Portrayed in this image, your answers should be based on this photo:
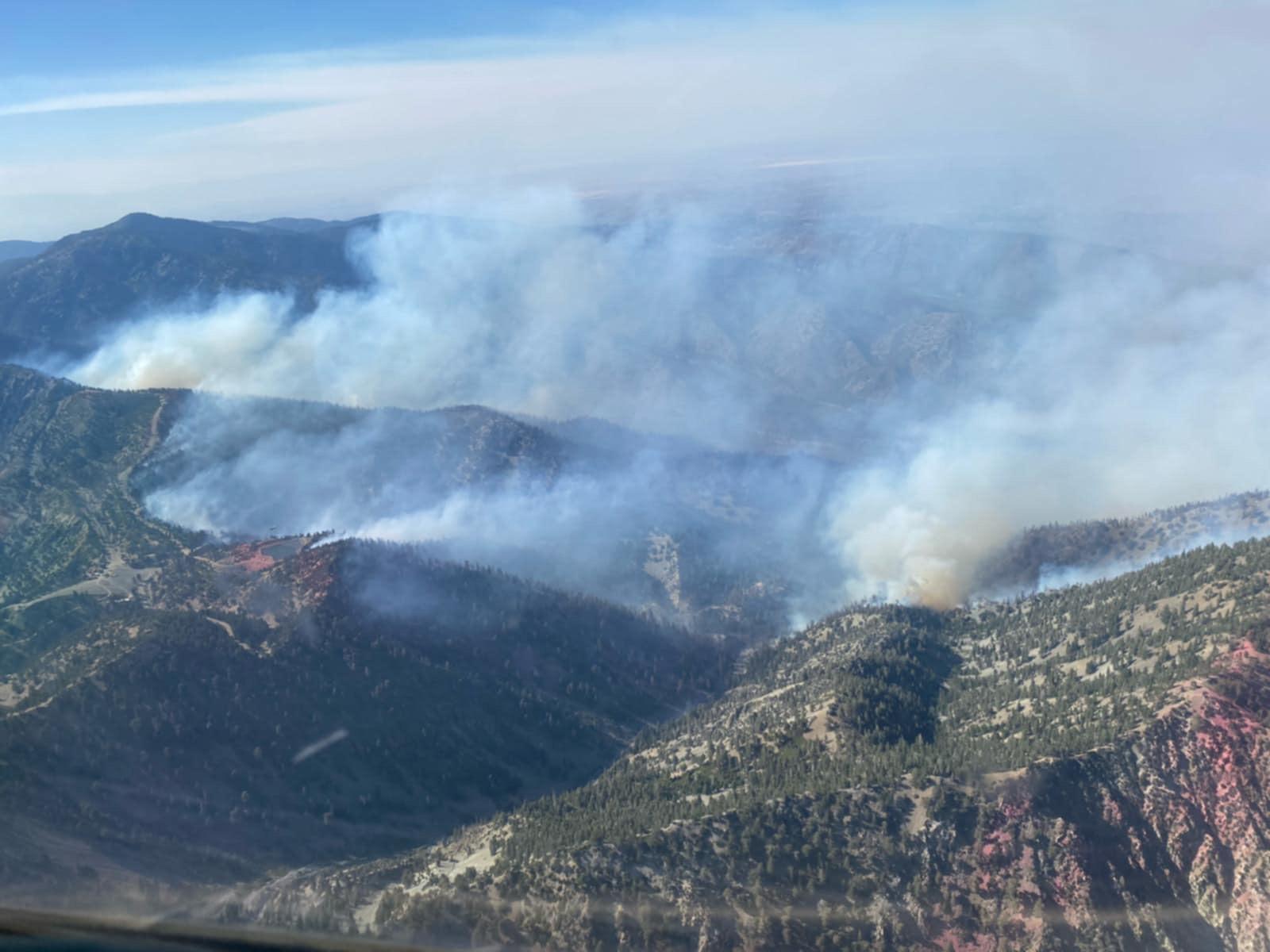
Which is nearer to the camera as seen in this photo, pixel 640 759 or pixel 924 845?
pixel 924 845

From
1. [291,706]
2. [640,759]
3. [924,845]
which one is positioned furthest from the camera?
[291,706]

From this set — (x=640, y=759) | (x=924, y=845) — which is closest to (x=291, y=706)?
(x=640, y=759)

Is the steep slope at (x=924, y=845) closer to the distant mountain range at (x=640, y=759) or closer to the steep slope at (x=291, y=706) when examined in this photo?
the distant mountain range at (x=640, y=759)

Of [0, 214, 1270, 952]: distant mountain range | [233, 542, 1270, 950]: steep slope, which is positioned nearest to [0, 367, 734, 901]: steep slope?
[0, 214, 1270, 952]: distant mountain range

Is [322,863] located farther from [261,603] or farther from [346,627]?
[261,603]

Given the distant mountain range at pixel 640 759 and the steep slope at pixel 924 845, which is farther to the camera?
the distant mountain range at pixel 640 759

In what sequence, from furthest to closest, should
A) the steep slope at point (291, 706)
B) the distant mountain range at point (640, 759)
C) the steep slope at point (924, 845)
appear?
the steep slope at point (291, 706) → the distant mountain range at point (640, 759) → the steep slope at point (924, 845)

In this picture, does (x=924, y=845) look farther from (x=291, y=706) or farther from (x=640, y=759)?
(x=291, y=706)

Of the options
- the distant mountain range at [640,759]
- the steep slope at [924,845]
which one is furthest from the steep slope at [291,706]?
the steep slope at [924,845]
